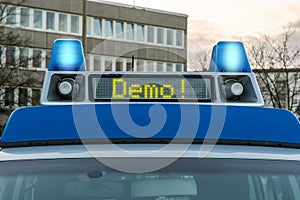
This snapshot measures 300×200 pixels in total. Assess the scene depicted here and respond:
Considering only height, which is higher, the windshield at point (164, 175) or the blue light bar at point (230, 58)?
the blue light bar at point (230, 58)

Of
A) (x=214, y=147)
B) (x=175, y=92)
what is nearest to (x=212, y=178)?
(x=214, y=147)

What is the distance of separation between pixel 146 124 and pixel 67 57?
295 cm

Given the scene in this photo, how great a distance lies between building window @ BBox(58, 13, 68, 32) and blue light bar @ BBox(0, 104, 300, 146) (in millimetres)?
A: 55516

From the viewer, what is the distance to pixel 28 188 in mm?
2982

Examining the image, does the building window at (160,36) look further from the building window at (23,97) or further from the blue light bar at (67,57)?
the blue light bar at (67,57)

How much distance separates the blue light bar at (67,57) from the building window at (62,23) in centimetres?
5253

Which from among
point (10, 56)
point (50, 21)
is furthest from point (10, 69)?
point (50, 21)

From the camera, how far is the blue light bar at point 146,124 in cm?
270

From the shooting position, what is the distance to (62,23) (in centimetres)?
5800

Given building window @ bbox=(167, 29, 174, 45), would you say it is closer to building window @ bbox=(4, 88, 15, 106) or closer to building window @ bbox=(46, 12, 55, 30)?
A: building window @ bbox=(46, 12, 55, 30)

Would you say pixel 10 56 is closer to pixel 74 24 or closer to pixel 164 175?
pixel 74 24

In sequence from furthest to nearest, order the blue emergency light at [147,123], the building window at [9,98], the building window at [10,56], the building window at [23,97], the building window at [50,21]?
the building window at [50,21] → the building window at [23,97] → the building window at [10,56] → the building window at [9,98] → the blue emergency light at [147,123]

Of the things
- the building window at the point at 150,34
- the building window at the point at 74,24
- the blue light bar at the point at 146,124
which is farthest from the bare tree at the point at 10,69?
the blue light bar at the point at 146,124

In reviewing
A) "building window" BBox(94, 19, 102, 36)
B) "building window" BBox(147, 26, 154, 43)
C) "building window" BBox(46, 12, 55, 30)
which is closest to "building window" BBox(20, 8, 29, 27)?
"building window" BBox(46, 12, 55, 30)
